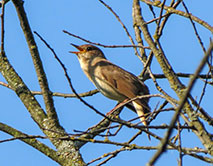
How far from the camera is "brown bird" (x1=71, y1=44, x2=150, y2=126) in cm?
589

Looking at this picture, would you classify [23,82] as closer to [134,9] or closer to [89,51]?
[134,9]

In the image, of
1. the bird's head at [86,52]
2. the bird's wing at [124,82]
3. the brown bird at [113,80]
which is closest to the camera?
the brown bird at [113,80]

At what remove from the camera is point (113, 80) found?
20.3 ft

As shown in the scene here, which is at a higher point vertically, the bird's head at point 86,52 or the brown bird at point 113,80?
the bird's head at point 86,52

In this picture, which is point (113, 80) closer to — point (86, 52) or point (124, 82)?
point (124, 82)

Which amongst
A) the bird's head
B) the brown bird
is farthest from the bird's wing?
the bird's head

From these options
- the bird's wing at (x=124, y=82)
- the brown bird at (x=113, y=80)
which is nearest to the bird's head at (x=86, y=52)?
the brown bird at (x=113, y=80)

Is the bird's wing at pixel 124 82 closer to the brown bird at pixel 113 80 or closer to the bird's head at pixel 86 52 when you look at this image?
the brown bird at pixel 113 80

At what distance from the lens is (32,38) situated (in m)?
4.54

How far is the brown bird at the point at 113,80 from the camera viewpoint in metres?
5.89

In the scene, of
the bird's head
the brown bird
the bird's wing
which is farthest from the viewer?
the bird's head

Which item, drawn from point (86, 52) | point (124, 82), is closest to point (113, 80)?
point (124, 82)

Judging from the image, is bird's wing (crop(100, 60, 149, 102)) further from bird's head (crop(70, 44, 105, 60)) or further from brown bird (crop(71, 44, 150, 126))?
bird's head (crop(70, 44, 105, 60))

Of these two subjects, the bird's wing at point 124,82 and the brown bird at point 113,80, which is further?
the bird's wing at point 124,82
